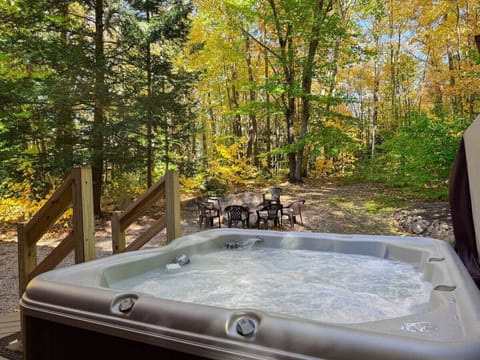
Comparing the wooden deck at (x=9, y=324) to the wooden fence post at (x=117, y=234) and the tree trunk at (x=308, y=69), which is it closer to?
the wooden fence post at (x=117, y=234)

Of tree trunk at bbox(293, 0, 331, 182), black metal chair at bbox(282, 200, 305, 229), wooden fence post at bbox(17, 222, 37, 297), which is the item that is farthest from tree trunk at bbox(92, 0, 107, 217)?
tree trunk at bbox(293, 0, 331, 182)

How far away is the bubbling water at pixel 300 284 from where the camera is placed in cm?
199

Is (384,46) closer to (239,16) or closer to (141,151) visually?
(239,16)

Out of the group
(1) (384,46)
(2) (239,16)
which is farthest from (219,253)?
(1) (384,46)

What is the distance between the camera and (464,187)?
218 cm

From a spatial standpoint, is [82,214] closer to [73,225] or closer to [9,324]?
[73,225]

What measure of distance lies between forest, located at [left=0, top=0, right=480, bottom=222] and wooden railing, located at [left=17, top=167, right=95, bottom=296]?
4205 millimetres

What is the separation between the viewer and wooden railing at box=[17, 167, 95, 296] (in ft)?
7.07

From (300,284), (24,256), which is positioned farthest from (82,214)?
(300,284)

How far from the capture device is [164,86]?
24.0 feet

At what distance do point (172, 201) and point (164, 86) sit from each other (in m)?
5.20

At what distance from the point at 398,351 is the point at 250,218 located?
5945mm

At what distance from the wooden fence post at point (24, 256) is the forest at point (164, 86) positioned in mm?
4179

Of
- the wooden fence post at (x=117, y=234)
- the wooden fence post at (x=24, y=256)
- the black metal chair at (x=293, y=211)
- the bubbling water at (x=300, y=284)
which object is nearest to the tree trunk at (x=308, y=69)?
the black metal chair at (x=293, y=211)
